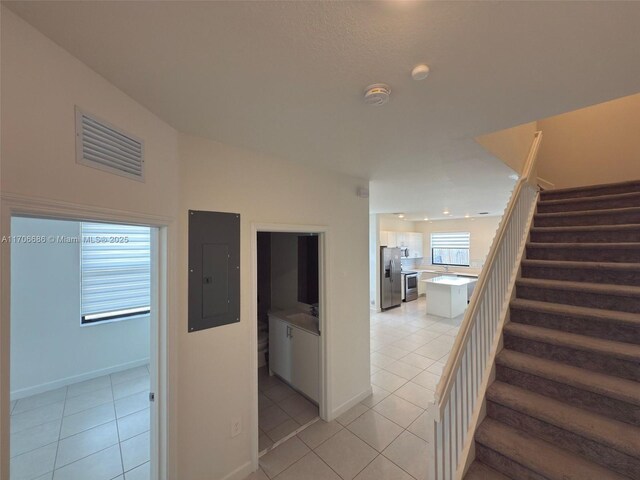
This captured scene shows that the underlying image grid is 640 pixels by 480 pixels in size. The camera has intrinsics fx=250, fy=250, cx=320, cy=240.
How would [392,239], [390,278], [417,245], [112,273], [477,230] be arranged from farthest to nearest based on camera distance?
[417,245], [477,230], [392,239], [390,278], [112,273]

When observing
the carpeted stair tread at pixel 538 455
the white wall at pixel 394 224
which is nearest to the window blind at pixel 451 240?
the white wall at pixel 394 224

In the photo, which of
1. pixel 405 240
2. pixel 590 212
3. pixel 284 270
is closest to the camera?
pixel 590 212

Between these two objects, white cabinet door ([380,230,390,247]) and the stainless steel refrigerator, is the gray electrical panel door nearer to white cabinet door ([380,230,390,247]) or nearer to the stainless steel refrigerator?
the stainless steel refrigerator

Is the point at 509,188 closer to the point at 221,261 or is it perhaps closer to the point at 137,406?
the point at 221,261

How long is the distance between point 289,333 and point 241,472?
140 centimetres

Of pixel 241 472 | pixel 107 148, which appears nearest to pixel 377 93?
pixel 107 148

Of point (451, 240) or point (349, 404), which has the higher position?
point (451, 240)

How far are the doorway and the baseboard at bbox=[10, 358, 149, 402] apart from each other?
187cm

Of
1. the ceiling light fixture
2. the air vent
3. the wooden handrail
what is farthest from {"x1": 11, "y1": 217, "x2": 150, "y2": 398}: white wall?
the wooden handrail

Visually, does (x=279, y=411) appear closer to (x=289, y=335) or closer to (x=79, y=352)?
(x=289, y=335)

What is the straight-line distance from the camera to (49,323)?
3.06 meters

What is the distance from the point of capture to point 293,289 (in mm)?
3789

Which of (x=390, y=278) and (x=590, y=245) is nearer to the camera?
(x=590, y=245)

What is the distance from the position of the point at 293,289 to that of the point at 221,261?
200 centimetres
